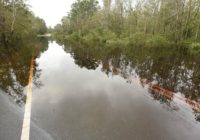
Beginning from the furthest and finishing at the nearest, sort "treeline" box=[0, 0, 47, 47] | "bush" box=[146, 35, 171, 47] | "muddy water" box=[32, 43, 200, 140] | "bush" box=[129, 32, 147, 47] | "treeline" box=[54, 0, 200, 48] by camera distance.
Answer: "treeline" box=[0, 0, 47, 47] < "bush" box=[129, 32, 147, 47] < "treeline" box=[54, 0, 200, 48] < "bush" box=[146, 35, 171, 47] < "muddy water" box=[32, 43, 200, 140]

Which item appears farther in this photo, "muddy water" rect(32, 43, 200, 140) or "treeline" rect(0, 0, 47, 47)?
"treeline" rect(0, 0, 47, 47)

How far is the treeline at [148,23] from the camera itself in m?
38.6

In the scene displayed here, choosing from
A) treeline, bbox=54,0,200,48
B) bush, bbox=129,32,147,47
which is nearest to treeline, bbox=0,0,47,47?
treeline, bbox=54,0,200,48

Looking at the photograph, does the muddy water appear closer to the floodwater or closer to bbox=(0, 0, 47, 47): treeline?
the floodwater

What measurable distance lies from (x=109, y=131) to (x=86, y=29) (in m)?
65.3

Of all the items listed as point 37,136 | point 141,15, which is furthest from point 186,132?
point 141,15

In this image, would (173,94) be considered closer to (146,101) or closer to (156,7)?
(146,101)

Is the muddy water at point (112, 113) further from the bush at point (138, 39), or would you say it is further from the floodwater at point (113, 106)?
the bush at point (138, 39)

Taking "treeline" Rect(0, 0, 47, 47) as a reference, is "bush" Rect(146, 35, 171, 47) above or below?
below

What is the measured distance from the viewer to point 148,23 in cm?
4778

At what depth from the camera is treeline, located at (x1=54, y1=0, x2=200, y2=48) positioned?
38.6 metres

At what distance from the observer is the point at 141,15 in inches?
2020

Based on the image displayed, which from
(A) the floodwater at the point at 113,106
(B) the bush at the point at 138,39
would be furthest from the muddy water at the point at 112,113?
(B) the bush at the point at 138,39

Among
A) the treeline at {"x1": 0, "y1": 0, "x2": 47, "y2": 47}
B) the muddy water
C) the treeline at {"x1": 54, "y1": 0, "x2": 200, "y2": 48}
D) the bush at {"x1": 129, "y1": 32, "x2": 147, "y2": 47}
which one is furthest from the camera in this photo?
the treeline at {"x1": 0, "y1": 0, "x2": 47, "y2": 47}
